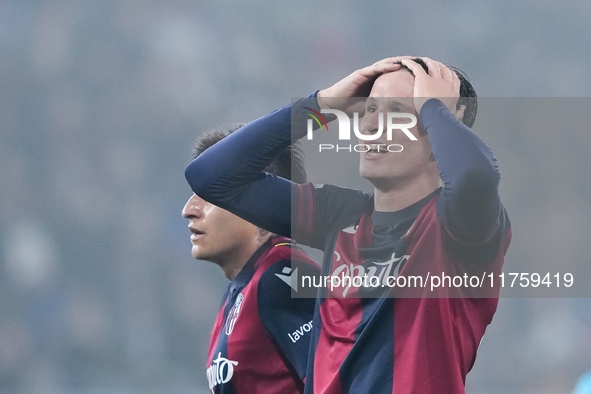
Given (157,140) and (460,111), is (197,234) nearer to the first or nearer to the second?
(460,111)

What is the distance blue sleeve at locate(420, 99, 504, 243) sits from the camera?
1.05m

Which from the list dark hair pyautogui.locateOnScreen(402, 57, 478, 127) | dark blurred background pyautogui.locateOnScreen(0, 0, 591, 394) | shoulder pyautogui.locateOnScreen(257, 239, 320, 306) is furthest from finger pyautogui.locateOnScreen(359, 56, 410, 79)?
dark blurred background pyautogui.locateOnScreen(0, 0, 591, 394)

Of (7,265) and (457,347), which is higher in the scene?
(7,265)

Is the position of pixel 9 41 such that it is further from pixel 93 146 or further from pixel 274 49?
pixel 274 49

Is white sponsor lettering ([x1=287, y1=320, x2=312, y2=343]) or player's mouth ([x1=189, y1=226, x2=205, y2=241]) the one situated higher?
player's mouth ([x1=189, y1=226, x2=205, y2=241])

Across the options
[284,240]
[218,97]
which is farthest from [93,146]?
[284,240]

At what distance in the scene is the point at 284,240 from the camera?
187 centimetres

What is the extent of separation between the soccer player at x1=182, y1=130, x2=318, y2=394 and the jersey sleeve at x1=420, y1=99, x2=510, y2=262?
59cm

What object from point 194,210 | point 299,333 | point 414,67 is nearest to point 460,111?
point 414,67

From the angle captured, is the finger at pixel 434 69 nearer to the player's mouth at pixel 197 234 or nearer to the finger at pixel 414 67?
the finger at pixel 414 67

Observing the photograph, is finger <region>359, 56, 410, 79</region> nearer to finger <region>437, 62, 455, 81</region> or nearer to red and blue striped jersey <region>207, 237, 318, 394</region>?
finger <region>437, 62, 455, 81</region>

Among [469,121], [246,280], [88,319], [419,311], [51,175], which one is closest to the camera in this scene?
[419,311]

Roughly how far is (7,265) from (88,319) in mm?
704

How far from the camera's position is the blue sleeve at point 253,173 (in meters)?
1.36
